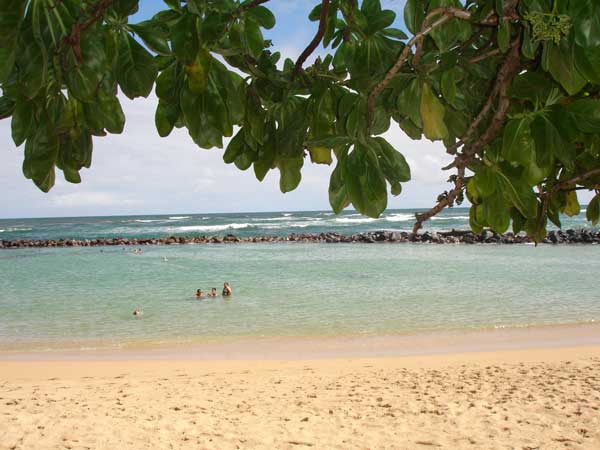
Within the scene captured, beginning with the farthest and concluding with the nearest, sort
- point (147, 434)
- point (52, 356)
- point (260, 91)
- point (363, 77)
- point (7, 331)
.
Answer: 1. point (7, 331)
2. point (52, 356)
3. point (147, 434)
4. point (260, 91)
5. point (363, 77)

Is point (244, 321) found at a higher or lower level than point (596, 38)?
lower

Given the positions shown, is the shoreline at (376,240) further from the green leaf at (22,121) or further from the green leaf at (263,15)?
the green leaf at (22,121)

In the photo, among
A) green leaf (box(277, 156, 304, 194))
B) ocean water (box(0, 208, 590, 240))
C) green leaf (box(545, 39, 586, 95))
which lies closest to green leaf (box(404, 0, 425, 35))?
green leaf (box(545, 39, 586, 95))

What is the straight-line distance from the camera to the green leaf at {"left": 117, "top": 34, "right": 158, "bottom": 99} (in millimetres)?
861

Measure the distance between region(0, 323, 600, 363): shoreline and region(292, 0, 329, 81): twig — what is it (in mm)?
8806

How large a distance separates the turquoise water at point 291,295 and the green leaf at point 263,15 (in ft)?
34.2

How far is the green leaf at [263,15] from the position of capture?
0.98 metres

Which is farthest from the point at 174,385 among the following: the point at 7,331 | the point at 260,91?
the point at 260,91

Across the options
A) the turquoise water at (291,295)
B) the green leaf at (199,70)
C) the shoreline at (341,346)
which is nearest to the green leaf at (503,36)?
the green leaf at (199,70)

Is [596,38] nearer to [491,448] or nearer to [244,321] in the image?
[491,448]

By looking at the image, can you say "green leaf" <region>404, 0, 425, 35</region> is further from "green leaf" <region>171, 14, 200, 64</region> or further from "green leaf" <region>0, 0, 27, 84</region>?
"green leaf" <region>0, 0, 27, 84</region>

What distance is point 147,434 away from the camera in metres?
5.67

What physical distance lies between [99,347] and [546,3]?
35.7ft

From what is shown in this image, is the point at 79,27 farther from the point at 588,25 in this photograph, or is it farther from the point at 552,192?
the point at 552,192
